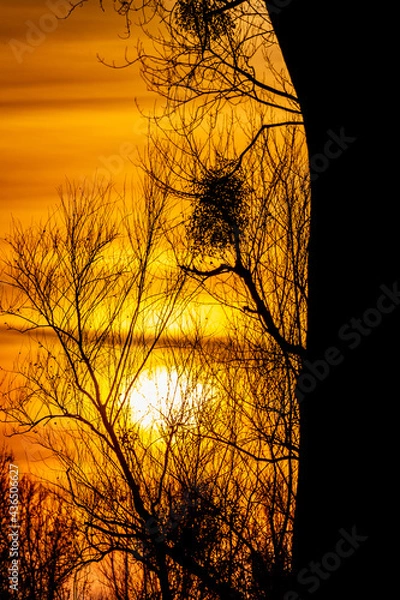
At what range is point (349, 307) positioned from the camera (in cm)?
360

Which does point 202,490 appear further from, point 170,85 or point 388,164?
point 388,164

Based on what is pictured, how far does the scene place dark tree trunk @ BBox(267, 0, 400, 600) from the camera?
3.37 m

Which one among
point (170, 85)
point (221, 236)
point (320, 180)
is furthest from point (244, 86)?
point (320, 180)

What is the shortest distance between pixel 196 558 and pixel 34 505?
62.4 feet

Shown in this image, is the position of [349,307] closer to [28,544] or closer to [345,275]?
[345,275]

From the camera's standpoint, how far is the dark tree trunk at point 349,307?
3371 mm
